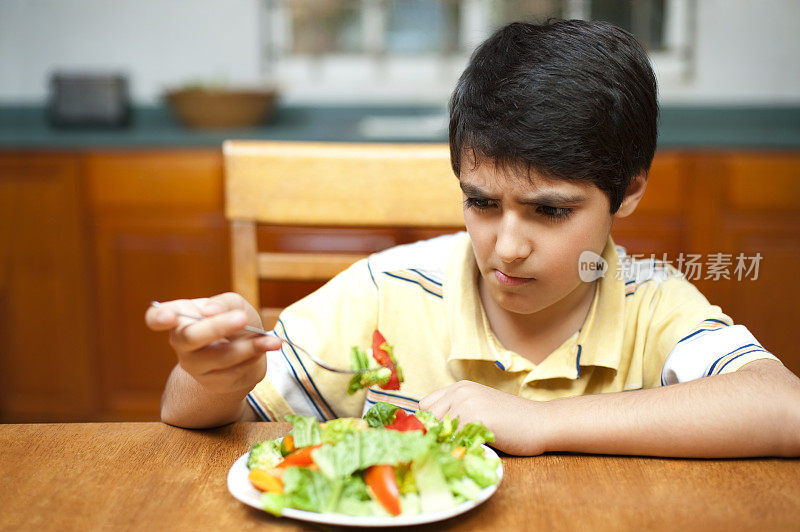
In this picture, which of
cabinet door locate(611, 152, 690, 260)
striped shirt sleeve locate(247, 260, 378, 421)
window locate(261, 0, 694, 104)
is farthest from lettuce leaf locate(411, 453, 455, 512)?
window locate(261, 0, 694, 104)

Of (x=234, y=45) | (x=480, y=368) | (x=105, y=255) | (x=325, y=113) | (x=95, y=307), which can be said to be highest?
(x=234, y=45)

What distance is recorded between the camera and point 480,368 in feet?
3.54

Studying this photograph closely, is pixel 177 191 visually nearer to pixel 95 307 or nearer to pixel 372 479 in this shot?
pixel 95 307

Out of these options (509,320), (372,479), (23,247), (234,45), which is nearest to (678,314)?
(509,320)

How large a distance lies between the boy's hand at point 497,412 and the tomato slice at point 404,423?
0.07 m

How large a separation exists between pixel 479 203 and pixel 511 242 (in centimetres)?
7

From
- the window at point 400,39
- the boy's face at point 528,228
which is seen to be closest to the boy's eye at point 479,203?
the boy's face at point 528,228

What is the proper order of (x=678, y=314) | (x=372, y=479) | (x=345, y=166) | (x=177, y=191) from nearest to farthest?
(x=372, y=479) → (x=678, y=314) → (x=345, y=166) → (x=177, y=191)

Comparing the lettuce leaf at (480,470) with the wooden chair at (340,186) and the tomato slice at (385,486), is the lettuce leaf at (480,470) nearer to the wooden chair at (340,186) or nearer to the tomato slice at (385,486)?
the tomato slice at (385,486)

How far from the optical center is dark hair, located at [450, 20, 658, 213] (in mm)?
919

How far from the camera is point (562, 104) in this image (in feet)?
3.03

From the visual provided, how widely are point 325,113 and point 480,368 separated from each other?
221 centimetres

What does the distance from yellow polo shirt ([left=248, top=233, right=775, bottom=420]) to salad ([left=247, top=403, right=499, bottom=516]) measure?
1.13ft

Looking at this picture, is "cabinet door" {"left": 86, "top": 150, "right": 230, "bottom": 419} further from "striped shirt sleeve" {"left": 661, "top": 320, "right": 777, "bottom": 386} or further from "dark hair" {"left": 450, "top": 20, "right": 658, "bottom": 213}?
"striped shirt sleeve" {"left": 661, "top": 320, "right": 777, "bottom": 386}
